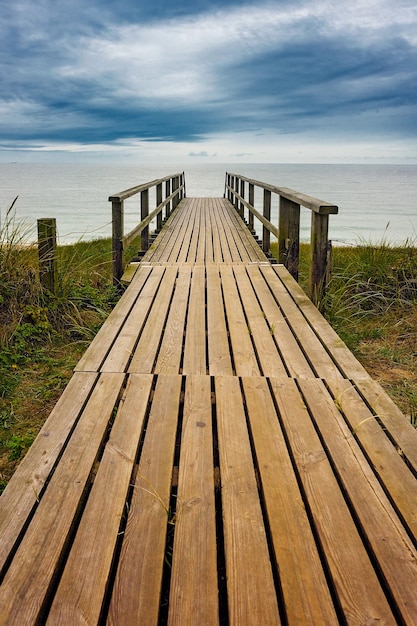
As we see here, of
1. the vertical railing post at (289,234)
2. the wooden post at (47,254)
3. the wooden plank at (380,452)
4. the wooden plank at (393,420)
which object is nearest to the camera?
the wooden plank at (380,452)

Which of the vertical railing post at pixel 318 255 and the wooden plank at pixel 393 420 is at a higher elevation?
the vertical railing post at pixel 318 255

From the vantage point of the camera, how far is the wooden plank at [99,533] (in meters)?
1.29

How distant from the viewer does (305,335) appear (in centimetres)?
328

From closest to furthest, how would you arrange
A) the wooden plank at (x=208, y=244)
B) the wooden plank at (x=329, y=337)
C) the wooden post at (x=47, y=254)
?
the wooden plank at (x=329, y=337) < the wooden post at (x=47, y=254) < the wooden plank at (x=208, y=244)

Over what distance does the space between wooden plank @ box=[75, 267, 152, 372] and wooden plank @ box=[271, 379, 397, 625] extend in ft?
3.54

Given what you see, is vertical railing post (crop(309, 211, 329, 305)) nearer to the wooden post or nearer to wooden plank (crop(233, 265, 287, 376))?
wooden plank (crop(233, 265, 287, 376))

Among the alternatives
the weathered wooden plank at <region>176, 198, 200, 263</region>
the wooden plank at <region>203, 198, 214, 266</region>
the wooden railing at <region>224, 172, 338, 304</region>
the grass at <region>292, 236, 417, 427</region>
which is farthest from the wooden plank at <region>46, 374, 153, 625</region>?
the weathered wooden plank at <region>176, 198, 200, 263</region>

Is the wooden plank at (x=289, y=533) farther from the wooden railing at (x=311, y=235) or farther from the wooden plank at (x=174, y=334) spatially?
the wooden railing at (x=311, y=235)

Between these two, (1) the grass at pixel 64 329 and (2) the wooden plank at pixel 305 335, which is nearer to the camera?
(2) the wooden plank at pixel 305 335

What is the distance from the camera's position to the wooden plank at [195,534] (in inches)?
50.8

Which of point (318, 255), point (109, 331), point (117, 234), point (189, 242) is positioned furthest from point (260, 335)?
point (189, 242)

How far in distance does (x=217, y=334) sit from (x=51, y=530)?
1.89 metres

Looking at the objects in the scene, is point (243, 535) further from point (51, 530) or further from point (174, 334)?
point (174, 334)

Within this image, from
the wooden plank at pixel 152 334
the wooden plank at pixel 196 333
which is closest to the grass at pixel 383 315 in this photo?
the wooden plank at pixel 196 333
